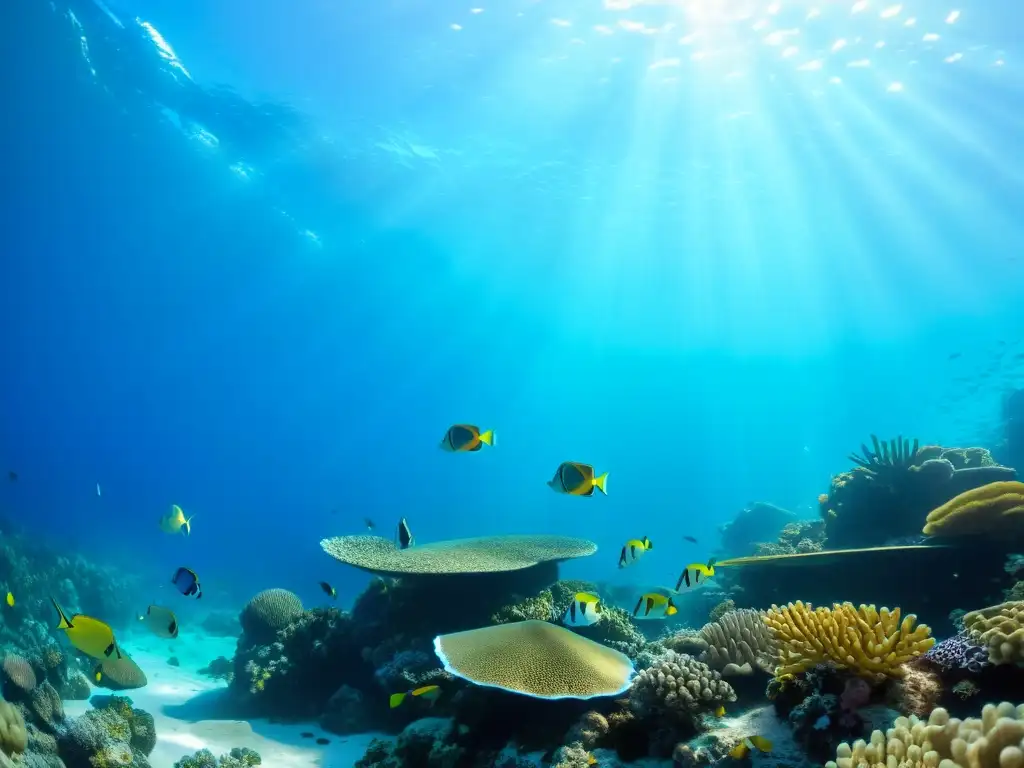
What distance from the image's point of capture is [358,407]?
351 ft

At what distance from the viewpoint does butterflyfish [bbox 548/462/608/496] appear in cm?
539

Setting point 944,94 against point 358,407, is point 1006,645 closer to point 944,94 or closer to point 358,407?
point 944,94

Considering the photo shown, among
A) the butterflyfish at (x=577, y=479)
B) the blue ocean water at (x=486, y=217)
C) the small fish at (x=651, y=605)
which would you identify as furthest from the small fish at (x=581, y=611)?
the blue ocean water at (x=486, y=217)

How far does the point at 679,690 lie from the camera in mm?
4320

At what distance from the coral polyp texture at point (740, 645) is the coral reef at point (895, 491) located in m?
4.11

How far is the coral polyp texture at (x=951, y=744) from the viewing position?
210 cm

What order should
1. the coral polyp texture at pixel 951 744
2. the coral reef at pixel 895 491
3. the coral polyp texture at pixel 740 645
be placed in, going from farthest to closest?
the coral reef at pixel 895 491 → the coral polyp texture at pixel 740 645 → the coral polyp texture at pixel 951 744

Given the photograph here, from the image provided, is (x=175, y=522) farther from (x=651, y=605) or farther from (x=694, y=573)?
(x=694, y=573)

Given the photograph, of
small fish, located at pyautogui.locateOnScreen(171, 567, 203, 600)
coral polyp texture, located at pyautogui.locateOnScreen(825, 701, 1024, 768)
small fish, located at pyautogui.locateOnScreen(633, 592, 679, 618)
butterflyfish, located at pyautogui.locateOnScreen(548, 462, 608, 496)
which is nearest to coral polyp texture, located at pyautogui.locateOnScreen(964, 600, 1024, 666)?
coral polyp texture, located at pyautogui.locateOnScreen(825, 701, 1024, 768)

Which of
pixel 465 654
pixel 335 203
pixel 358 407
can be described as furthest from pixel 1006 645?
pixel 358 407

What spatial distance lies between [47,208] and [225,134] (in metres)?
19.3

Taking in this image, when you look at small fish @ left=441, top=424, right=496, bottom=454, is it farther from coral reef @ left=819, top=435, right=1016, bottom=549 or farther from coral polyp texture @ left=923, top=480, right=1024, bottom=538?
coral reef @ left=819, top=435, right=1016, bottom=549

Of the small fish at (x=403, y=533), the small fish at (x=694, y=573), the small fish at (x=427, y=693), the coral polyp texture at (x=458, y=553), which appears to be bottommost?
the small fish at (x=427, y=693)

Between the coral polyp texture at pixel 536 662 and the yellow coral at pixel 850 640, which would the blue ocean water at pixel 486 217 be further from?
the yellow coral at pixel 850 640
